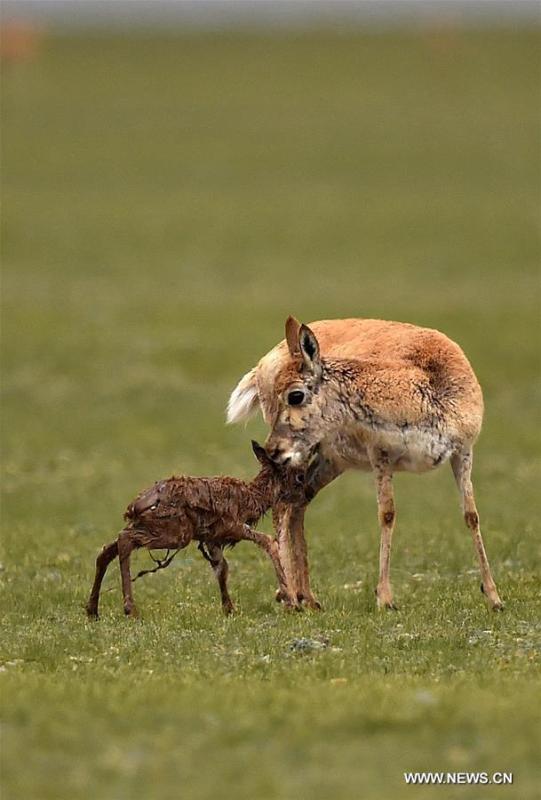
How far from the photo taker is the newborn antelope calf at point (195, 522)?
41.4 feet

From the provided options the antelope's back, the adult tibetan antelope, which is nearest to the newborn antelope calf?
the adult tibetan antelope

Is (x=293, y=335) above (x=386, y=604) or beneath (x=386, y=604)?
above

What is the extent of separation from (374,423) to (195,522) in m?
1.77

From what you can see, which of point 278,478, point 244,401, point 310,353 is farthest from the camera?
point 244,401

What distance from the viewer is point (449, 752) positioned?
8852 mm

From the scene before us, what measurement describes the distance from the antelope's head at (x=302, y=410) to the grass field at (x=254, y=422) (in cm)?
130

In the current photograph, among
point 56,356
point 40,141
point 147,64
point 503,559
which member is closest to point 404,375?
point 503,559

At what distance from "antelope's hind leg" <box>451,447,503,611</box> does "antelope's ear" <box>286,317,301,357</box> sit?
1586mm

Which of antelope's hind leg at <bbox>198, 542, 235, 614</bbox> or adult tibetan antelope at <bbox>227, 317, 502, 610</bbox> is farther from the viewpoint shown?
adult tibetan antelope at <bbox>227, 317, 502, 610</bbox>

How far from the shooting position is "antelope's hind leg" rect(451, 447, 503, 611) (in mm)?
13367

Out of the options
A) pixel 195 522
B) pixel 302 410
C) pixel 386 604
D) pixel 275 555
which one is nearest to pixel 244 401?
pixel 302 410

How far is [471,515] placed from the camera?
44.8ft

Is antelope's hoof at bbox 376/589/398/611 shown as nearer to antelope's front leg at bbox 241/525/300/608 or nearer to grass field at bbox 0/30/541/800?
grass field at bbox 0/30/541/800

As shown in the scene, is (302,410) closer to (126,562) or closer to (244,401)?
(244,401)
